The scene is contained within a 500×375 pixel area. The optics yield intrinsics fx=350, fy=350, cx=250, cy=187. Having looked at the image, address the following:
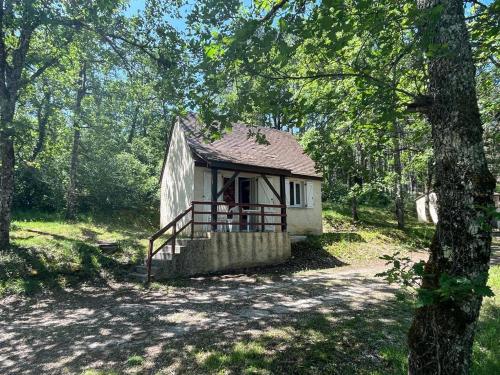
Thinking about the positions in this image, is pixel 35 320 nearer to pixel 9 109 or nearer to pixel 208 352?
pixel 208 352

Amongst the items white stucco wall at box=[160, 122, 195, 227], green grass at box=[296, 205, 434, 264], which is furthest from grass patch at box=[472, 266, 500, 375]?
white stucco wall at box=[160, 122, 195, 227]

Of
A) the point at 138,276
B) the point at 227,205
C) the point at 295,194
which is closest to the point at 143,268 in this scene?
the point at 138,276

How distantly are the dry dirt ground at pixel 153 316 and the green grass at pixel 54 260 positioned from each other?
0.67m

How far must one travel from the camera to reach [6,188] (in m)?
10.8

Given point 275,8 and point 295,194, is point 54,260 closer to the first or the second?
point 275,8

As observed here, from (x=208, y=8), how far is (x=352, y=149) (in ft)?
10.0

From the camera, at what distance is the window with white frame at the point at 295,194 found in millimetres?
16812

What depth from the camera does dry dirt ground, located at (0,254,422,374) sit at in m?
4.64

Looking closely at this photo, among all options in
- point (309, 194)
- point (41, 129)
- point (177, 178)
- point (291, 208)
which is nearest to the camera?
point (177, 178)

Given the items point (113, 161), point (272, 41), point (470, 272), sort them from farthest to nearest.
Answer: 1. point (113, 161)
2. point (272, 41)
3. point (470, 272)

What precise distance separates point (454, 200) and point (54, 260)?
34.4ft

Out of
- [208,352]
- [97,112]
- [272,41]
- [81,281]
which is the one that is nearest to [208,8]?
[272,41]

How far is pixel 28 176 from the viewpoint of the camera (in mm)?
19312

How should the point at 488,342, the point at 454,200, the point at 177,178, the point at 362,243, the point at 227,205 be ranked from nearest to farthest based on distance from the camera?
the point at 454,200 < the point at 488,342 < the point at 227,205 < the point at 177,178 < the point at 362,243
